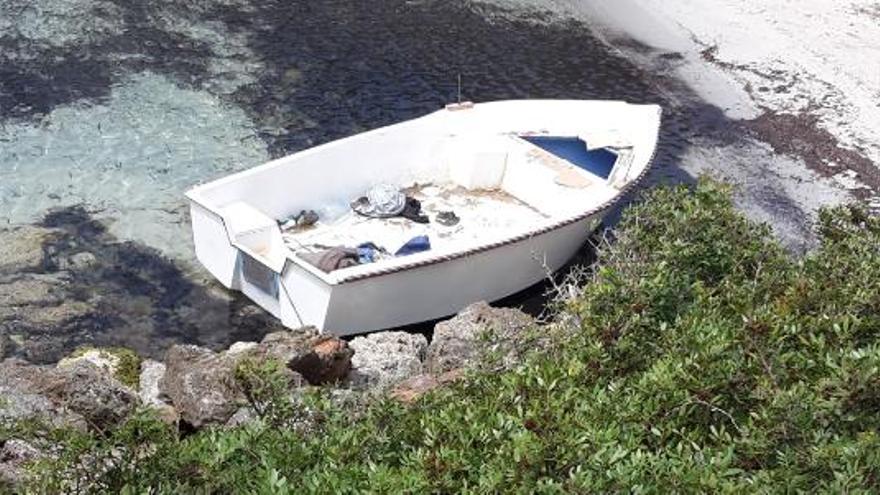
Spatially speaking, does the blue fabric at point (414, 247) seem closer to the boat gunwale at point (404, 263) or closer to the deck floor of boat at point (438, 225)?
the deck floor of boat at point (438, 225)

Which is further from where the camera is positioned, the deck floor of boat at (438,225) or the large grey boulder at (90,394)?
the deck floor of boat at (438,225)

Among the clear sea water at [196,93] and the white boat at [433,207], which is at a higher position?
the white boat at [433,207]

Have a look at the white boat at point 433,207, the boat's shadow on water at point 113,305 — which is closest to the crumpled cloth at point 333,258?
the white boat at point 433,207


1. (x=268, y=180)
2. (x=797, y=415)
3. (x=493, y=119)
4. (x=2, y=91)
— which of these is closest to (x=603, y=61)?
(x=493, y=119)

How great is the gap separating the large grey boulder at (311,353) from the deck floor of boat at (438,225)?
117 inches

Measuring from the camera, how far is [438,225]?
19172 mm

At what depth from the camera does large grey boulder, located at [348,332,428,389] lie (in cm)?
1528

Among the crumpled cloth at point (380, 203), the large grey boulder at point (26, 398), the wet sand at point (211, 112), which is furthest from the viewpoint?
the crumpled cloth at point (380, 203)

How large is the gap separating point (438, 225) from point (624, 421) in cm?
1142

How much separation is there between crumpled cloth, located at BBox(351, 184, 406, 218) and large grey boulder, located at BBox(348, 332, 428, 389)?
310cm

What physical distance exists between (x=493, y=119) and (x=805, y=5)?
1571cm

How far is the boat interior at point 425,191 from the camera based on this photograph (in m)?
17.4

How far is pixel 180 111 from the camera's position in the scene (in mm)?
23438

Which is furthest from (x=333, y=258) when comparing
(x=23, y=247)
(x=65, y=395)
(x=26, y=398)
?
(x=23, y=247)
